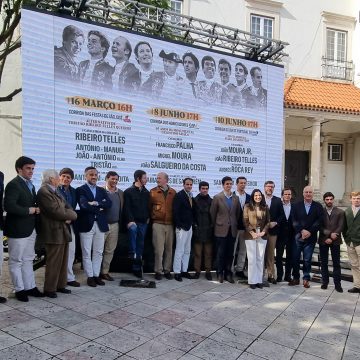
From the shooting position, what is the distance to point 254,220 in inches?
239

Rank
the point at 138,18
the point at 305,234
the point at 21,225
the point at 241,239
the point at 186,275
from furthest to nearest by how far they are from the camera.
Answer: the point at 138,18
the point at 241,239
the point at 186,275
the point at 305,234
the point at 21,225

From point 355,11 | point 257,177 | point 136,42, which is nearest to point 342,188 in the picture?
point 355,11

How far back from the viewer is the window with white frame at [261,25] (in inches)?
643

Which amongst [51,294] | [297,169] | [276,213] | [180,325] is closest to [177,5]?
[297,169]

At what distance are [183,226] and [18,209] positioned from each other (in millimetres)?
2643

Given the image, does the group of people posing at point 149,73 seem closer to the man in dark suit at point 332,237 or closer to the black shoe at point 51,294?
the man in dark suit at point 332,237

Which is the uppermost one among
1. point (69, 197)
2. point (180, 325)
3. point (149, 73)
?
point (149, 73)

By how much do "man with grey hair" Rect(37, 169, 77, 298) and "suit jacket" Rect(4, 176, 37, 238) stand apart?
7.0 inches

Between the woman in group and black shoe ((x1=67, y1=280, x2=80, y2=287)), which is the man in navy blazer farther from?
the woman in group

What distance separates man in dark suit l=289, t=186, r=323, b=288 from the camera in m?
6.20

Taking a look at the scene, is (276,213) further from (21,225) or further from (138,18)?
(138,18)

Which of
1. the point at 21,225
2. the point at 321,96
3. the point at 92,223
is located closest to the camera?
the point at 21,225

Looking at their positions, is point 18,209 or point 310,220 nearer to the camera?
point 18,209

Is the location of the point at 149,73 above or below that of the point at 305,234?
above
